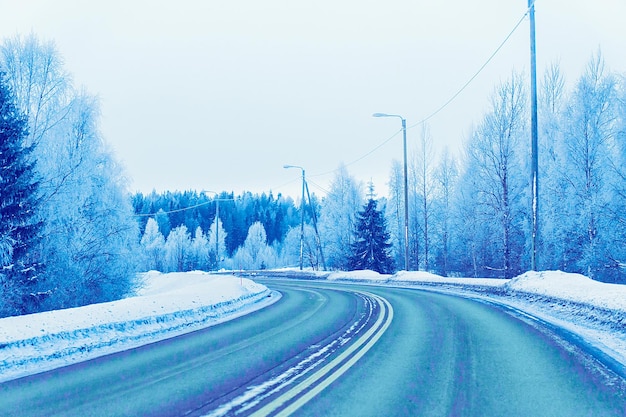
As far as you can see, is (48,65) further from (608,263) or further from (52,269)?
(608,263)

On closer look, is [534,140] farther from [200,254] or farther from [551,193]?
[200,254]

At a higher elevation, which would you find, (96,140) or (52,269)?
(96,140)

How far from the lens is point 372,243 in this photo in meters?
44.7

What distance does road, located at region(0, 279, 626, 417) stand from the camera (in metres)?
5.19

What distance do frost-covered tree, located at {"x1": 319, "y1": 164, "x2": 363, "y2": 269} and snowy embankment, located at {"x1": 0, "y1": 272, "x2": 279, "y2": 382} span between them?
1723 inches

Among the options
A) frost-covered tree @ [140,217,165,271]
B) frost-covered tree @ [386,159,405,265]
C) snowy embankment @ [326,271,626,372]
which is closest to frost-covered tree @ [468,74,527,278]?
snowy embankment @ [326,271,626,372]

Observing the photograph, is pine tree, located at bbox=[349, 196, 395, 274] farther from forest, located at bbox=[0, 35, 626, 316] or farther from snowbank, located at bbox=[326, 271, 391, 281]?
snowbank, located at bbox=[326, 271, 391, 281]

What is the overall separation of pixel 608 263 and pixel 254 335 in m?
23.2

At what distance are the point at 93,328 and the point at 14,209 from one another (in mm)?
10018

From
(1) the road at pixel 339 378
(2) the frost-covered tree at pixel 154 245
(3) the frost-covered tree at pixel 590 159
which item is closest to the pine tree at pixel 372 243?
(3) the frost-covered tree at pixel 590 159

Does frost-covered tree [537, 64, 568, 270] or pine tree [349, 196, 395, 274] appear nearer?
frost-covered tree [537, 64, 568, 270]

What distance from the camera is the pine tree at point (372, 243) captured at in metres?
44.7

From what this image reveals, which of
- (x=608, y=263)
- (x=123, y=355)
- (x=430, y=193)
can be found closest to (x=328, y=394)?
(x=123, y=355)

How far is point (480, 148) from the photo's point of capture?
34062 mm
